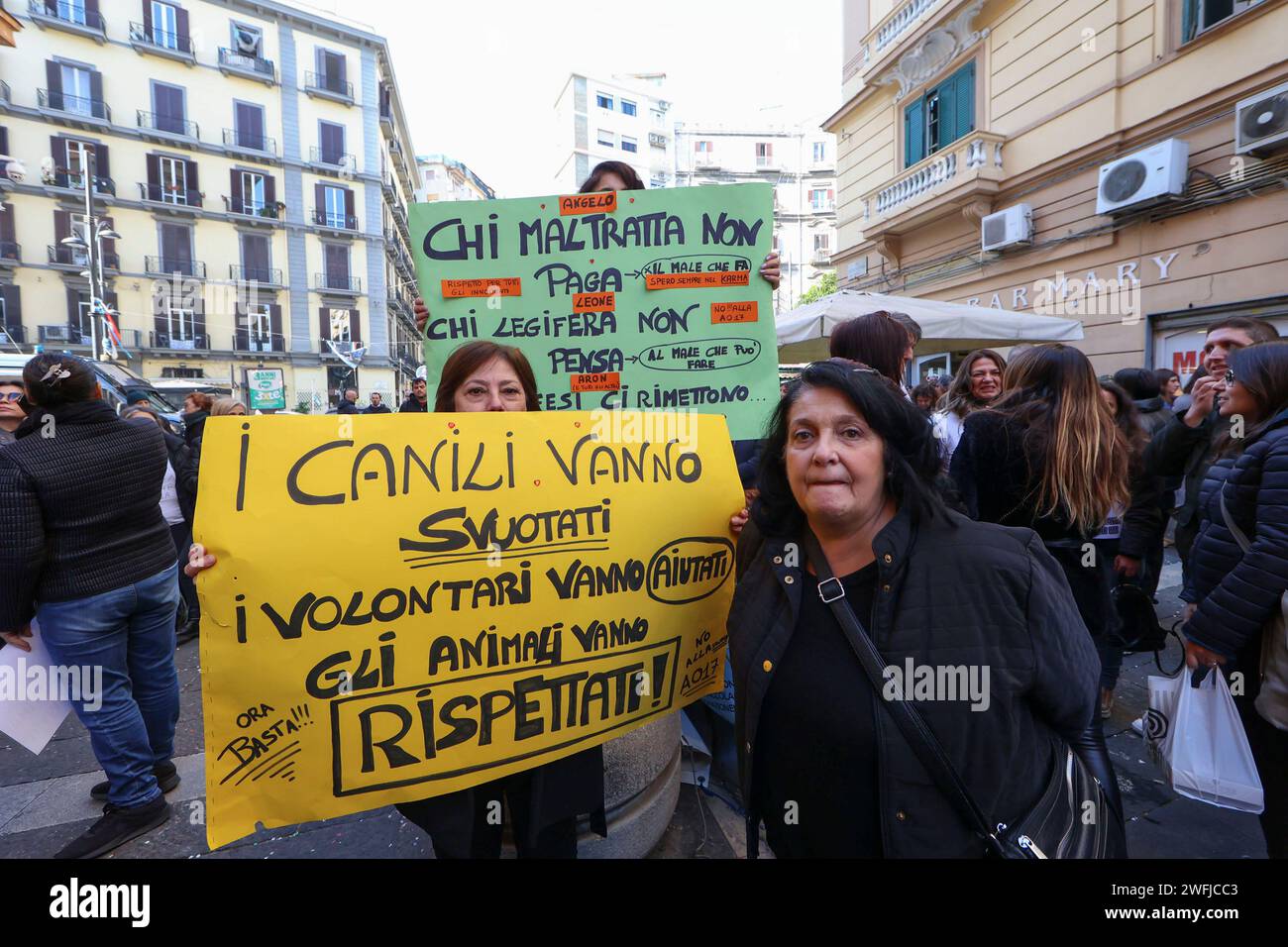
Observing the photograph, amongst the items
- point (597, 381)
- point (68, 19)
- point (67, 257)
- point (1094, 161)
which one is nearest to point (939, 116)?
point (1094, 161)

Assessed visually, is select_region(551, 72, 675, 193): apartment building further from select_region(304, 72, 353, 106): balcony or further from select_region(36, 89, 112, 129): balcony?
select_region(36, 89, 112, 129): balcony

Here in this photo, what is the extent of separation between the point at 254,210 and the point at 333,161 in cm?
563

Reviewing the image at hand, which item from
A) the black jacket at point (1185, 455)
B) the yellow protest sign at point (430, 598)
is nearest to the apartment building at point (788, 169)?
the black jacket at point (1185, 455)

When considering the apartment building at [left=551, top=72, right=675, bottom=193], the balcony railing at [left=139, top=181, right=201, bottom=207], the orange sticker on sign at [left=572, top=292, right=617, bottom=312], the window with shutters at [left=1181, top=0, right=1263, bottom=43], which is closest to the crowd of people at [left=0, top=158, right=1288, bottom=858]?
the orange sticker on sign at [left=572, top=292, right=617, bottom=312]

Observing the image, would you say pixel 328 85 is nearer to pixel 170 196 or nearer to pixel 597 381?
pixel 170 196

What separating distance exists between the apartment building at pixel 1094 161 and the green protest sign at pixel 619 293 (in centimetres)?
842

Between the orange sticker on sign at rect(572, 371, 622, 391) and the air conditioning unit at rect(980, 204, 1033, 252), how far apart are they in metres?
10.7

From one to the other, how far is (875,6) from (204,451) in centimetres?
1796

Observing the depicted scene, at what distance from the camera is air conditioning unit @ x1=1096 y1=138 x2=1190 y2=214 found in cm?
826

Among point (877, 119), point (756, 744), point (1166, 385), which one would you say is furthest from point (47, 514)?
point (877, 119)

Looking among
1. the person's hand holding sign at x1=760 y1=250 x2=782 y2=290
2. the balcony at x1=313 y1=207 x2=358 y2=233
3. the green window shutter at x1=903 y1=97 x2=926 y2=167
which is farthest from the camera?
the balcony at x1=313 y1=207 x2=358 y2=233

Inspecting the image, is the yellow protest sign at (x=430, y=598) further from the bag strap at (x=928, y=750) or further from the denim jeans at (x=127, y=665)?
the denim jeans at (x=127, y=665)

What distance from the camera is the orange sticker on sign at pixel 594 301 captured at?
2.81 meters
